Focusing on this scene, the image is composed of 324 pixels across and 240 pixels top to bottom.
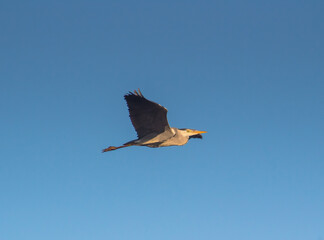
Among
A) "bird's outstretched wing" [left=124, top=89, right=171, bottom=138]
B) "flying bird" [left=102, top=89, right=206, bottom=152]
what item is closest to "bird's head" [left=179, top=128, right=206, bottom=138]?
"flying bird" [left=102, top=89, right=206, bottom=152]

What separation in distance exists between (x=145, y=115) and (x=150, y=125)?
73cm

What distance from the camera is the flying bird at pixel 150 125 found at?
21.4 m

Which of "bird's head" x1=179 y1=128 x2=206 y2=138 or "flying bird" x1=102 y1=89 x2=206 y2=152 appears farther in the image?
"bird's head" x1=179 y1=128 x2=206 y2=138

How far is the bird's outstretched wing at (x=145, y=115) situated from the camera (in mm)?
21344

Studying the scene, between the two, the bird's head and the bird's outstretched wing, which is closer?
the bird's outstretched wing

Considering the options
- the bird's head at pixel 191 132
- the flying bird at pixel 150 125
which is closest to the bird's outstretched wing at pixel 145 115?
the flying bird at pixel 150 125

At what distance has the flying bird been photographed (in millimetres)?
21438

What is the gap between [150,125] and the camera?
2252cm

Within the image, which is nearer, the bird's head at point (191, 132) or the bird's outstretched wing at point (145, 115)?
the bird's outstretched wing at point (145, 115)

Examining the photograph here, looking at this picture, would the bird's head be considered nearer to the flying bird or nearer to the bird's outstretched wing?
the flying bird

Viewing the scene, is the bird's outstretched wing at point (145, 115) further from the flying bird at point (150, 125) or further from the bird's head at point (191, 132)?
the bird's head at point (191, 132)

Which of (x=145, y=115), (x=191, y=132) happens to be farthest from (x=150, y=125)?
(x=191, y=132)

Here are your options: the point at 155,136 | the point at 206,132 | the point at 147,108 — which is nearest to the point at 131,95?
the point at 147,108

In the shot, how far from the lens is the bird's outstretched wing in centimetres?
2134
